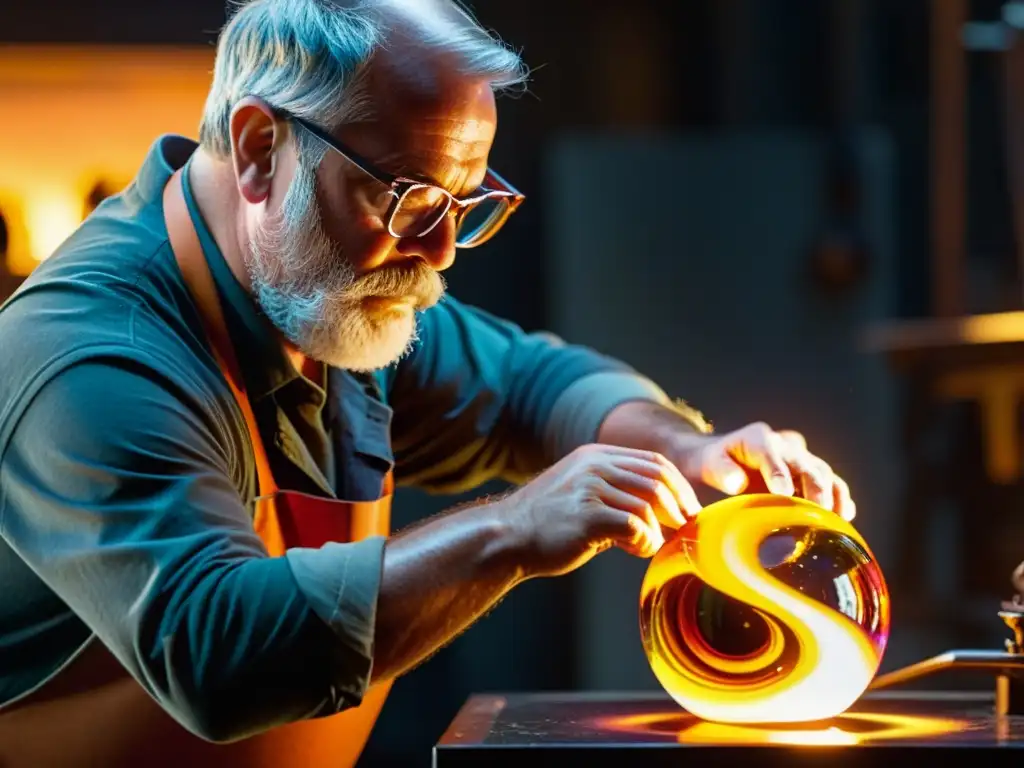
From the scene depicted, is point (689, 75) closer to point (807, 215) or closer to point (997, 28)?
point (807, 215)

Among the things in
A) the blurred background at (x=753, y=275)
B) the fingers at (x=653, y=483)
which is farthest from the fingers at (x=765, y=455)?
the blurred background at (x=753, y=275)

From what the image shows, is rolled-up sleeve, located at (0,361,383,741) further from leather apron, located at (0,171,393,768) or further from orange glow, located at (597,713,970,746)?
orange glow, located at (597,713,970,746)

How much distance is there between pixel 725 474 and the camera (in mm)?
1514

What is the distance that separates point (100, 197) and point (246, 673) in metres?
1.59

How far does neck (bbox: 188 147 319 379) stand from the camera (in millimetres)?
1532

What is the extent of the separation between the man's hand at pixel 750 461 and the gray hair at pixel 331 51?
17.4 inches

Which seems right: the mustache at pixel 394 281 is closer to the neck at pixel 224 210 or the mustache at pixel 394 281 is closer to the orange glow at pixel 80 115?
the neck at pixel 224 210

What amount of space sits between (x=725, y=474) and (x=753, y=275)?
1879 millimetres

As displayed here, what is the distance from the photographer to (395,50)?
1407 millimetres

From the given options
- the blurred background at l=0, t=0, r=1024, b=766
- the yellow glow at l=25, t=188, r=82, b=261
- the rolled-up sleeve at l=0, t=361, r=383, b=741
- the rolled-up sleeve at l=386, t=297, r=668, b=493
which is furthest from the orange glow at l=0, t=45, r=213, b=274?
the rolled-up sleeve at l=0, t=361, r=383, b=741

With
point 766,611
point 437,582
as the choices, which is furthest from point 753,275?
point 437,582

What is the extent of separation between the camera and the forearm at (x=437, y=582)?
1.26 meters

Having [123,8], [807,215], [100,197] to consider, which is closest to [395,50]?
[100,197]

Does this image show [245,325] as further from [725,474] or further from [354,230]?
[725,474]
